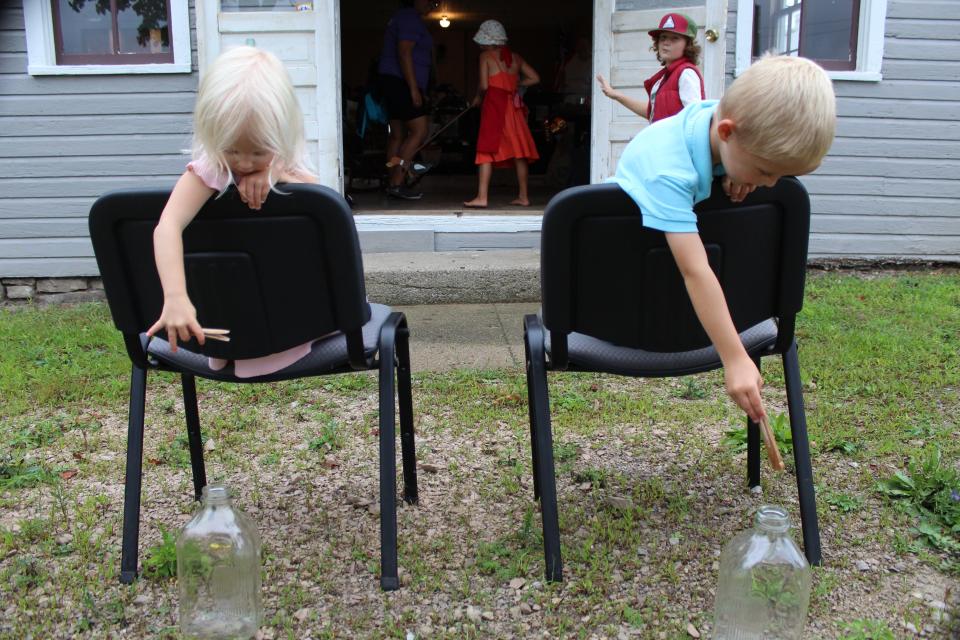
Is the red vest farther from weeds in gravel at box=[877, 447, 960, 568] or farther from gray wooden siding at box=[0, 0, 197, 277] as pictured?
gray wooden siding at box=[0, 0, 197, 277]

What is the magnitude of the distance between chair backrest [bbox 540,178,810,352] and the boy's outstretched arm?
95 millimetres

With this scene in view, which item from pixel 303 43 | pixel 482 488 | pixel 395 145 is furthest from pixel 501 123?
pixel 482 488

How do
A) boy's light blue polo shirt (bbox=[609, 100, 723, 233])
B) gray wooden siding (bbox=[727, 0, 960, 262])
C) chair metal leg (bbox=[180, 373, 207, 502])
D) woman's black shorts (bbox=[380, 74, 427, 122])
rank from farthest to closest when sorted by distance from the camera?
woman's black shorts (bbox=[380, 74, 427, 122]) → gray wooden siding (bbox=[727, 0, 960, 262]) → chair metal leg (bbox=[180, 373, 207, 502]) → boy's light blue polo shirt (bbox=[609, 100, 723, 233])

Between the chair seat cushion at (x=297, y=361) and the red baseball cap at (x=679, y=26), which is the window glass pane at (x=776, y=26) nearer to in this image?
the red baseball cap at (x=679, y=26)

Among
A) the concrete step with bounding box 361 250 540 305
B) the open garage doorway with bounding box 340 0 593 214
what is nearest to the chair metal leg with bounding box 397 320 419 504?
the concrete step with bounding box 361 250 540 305

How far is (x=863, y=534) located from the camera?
2.40 meters

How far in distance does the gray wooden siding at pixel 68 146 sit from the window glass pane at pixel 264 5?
0.26m

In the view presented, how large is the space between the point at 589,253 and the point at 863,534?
123cm

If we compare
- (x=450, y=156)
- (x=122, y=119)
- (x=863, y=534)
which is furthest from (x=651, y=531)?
(x=450, y=156)

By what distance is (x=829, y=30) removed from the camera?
6055mm

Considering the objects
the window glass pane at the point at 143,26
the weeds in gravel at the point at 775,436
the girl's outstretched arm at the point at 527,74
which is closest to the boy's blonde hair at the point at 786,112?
the weeds in gravel at the point at 775,436

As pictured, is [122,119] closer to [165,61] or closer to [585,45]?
[165,61]

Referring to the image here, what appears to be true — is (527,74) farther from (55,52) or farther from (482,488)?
(482,488)

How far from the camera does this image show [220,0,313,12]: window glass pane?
5.62m
